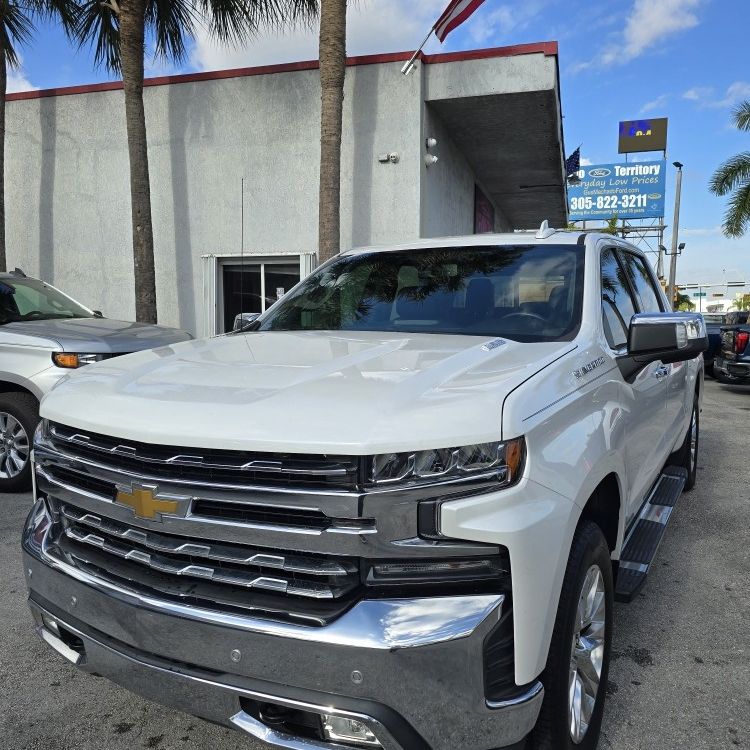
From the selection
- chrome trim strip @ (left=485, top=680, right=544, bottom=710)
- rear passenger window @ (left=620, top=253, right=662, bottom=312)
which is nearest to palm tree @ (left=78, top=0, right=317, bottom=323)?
rear passenger window @ (left=620, top=253, right=662, bottom=312)

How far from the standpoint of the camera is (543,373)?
6.89ft

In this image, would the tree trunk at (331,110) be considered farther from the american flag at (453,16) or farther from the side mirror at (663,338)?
the side mirror at (663,338)

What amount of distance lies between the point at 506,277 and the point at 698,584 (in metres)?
2.09

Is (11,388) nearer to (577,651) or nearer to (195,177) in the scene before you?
(577,651)

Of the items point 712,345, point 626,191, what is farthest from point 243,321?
point 626,191

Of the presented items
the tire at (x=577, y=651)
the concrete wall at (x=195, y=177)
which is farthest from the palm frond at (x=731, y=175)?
the tire at (x=577, y=651)

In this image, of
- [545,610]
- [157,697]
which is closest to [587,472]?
[545,610]

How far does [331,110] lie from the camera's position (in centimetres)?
929

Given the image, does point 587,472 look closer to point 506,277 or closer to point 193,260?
point 506,277

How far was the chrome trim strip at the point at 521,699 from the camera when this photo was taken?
5.51 feet

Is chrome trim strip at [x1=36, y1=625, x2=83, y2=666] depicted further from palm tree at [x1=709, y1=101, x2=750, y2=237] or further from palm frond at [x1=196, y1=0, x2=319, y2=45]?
palm tree at [x1=709, y1=101, x2=750, y2=237]

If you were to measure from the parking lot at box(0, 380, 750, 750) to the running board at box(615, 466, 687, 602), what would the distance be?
1.31 feet

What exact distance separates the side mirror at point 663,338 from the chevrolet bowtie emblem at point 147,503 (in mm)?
1835

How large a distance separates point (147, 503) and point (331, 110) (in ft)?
27.5
